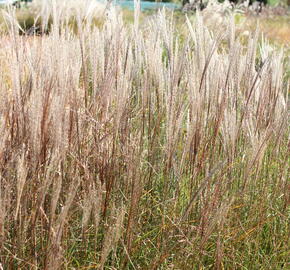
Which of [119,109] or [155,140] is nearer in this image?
[119,109]

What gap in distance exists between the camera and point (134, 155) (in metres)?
1.92

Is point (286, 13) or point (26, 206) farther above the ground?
point (26, 206)

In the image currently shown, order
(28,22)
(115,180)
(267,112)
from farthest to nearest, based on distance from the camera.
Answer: (28,22), (267,112), (115,180)

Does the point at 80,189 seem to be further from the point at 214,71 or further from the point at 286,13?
the point at 286,13

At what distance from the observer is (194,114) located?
1.90 m

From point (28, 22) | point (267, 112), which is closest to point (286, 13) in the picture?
point (28, 22)

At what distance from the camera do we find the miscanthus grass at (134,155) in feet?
5.93

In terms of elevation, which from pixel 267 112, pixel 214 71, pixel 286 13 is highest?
pixel 214 71

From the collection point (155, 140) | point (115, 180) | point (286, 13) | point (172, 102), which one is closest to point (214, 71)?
point (172, 102)

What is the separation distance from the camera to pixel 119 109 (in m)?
1.89

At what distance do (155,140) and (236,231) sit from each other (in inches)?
18.0

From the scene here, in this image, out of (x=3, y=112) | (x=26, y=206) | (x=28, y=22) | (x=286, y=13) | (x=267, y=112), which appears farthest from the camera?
(x=286, y=13)

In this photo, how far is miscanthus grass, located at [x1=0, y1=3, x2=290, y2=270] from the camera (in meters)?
1.81

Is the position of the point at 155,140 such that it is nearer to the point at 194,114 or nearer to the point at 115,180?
the point at 115,180
